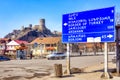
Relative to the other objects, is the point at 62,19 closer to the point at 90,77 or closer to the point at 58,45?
the point at 90,77

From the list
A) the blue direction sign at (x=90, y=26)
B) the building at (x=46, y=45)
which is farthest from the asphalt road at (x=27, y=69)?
the building at (x=46, y=45)

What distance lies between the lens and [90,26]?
857 inches

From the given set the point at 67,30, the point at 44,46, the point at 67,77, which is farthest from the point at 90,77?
the point at 44,46

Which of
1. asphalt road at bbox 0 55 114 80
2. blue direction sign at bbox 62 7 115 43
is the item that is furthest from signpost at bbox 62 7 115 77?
asphalt road at bbox 0 55 114 80

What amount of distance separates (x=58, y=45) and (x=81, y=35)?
10122 cm

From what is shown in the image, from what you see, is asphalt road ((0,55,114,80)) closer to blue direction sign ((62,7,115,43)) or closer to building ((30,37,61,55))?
blue direction sign ((62,7,115,43))

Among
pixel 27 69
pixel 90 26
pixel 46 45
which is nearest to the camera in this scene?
pixel 90 26

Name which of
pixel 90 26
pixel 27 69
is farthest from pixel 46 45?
pixel 90 26

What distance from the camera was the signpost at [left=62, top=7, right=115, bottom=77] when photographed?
20.5 meters

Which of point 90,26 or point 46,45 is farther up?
point 46,45

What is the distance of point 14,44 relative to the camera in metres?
142

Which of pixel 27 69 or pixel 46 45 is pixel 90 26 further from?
pixel 46 45

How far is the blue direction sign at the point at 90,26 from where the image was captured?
20.5 metres

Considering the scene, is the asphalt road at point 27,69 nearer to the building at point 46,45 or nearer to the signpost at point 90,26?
the signpost at point 90,26
